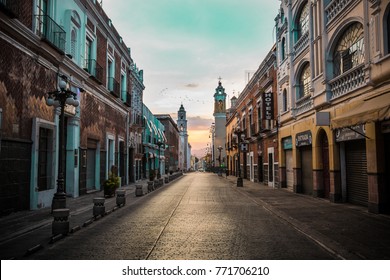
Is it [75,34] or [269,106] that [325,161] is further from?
[75,34]

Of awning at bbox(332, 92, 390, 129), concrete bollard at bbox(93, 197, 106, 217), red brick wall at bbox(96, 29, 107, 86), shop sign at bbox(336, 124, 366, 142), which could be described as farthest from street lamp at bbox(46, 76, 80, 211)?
red brick wall at bbox(96, 29, 107, 86)

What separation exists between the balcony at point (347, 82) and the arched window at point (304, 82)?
3.65 metres

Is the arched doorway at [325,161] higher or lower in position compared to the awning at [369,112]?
lower

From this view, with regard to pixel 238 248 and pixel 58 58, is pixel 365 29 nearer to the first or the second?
pixel 238 248

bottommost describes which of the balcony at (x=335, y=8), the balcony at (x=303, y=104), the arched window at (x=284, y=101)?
the balcony at (x=303, y=104)

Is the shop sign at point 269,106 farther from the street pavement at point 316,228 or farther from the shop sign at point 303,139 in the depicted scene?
the street pavement at point 316,228

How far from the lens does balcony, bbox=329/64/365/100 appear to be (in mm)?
12023

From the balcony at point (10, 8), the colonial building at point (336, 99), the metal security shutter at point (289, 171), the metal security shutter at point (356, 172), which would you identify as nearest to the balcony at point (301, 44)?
the colonial building at point (336, 99)

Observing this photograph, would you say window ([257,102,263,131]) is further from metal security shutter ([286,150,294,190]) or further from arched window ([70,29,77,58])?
arched window ([70,29,77,58])

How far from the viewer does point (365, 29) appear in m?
11.5

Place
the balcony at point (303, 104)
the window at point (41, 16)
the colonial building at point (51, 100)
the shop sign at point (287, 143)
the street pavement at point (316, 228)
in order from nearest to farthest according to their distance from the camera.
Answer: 1. the street pavement at point (316, 228)
2. the colonial building at point (51, 100)
3. the window at point (41, 16)
4. the balcony at point (303, 104)
5. the shop sign at point (287, 143)

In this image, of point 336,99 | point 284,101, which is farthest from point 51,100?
point 284,101

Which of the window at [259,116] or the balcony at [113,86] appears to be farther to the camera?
the window at [259,116]

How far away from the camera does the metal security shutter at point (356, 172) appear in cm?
1250
